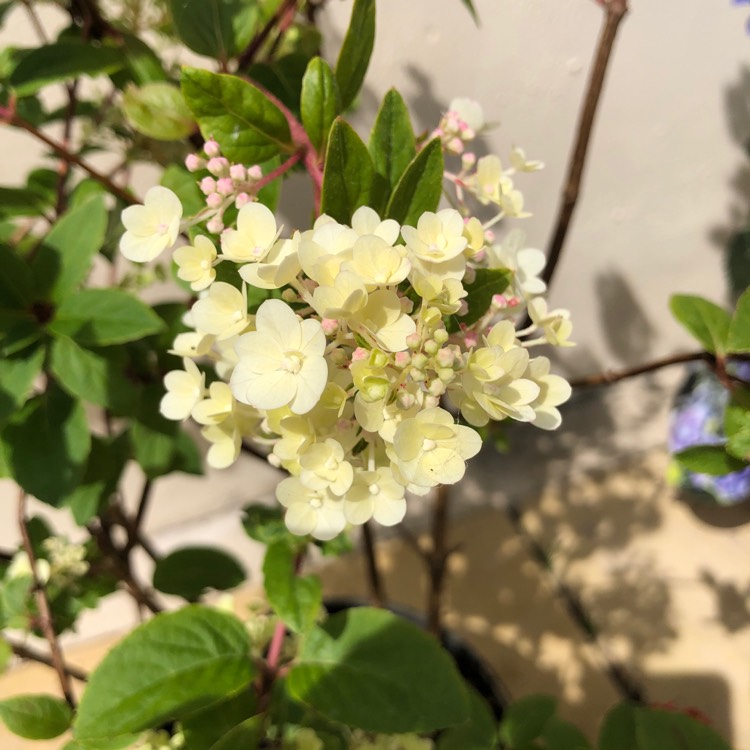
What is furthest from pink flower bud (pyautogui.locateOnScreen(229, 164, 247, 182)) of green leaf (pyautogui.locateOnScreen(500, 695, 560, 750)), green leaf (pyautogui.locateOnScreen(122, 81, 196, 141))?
green leaf (pyautogui.locateOnScreen(500, 695, 560, 750))

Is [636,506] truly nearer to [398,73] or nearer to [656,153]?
[656,153]

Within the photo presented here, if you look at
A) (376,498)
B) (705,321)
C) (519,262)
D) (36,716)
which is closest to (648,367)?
(705,321)

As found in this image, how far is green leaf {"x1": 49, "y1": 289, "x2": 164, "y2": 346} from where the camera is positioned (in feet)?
1.35

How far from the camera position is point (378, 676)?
41cm

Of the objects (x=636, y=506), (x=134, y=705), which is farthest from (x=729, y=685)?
(x=134, y=705)

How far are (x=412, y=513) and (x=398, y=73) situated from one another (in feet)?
2.36

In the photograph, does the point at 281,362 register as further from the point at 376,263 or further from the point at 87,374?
the point at 87,374

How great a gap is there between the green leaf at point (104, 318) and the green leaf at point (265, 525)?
0.58ft

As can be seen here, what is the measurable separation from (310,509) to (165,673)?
166 mm

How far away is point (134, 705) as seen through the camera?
0.38 m

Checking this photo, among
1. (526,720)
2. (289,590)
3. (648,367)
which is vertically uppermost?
(648,367)

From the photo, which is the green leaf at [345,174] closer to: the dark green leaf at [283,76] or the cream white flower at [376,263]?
the cream white flower at [376,263]

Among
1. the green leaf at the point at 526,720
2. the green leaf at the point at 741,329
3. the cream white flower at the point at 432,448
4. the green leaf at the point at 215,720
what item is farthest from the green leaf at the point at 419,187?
the green leaf at the point at 526,720

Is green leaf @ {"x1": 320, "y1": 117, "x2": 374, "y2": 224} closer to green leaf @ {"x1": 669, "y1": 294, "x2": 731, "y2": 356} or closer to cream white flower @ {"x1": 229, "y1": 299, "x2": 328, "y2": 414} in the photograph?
cream white flower @ {"x1": 229, "y1": 299, "x2": 328, "y2": 414}
